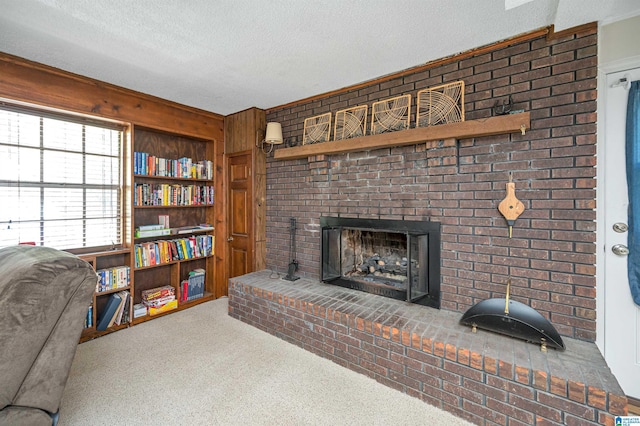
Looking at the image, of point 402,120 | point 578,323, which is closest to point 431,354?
point 578,323

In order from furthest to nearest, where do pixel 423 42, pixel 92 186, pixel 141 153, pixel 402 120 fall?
pixel 141 153
pixel 92 186
pixel 402 120
pixel 423 42

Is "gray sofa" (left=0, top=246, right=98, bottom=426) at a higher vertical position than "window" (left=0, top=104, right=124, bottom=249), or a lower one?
lower

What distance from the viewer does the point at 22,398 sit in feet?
4.09

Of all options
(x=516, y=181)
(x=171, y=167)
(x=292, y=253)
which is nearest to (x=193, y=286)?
(x=292, y=253)

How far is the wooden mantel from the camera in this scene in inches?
77.4

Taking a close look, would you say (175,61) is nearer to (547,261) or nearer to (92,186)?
(92,186)

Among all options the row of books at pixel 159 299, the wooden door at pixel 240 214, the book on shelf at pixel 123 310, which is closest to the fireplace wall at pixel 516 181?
the wooden door at pixel 240 214

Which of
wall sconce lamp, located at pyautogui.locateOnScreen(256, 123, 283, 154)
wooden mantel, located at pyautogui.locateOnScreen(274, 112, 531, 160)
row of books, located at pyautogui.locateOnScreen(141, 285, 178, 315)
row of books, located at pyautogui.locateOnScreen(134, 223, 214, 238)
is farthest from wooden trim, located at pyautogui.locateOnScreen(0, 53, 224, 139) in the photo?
row of books, located at pyautogui.locateOnScreen(141, 285, 178, 315)

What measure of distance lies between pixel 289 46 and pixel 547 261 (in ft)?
7.95

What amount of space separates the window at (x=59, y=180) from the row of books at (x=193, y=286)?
900mm

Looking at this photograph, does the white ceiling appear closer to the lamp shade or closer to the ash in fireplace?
the lamp shade

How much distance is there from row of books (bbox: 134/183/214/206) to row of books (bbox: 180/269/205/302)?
3.00ft

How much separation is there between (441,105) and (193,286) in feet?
11.3

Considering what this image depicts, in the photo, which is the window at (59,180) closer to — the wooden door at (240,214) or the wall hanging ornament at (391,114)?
the wooden door at (240,214)
